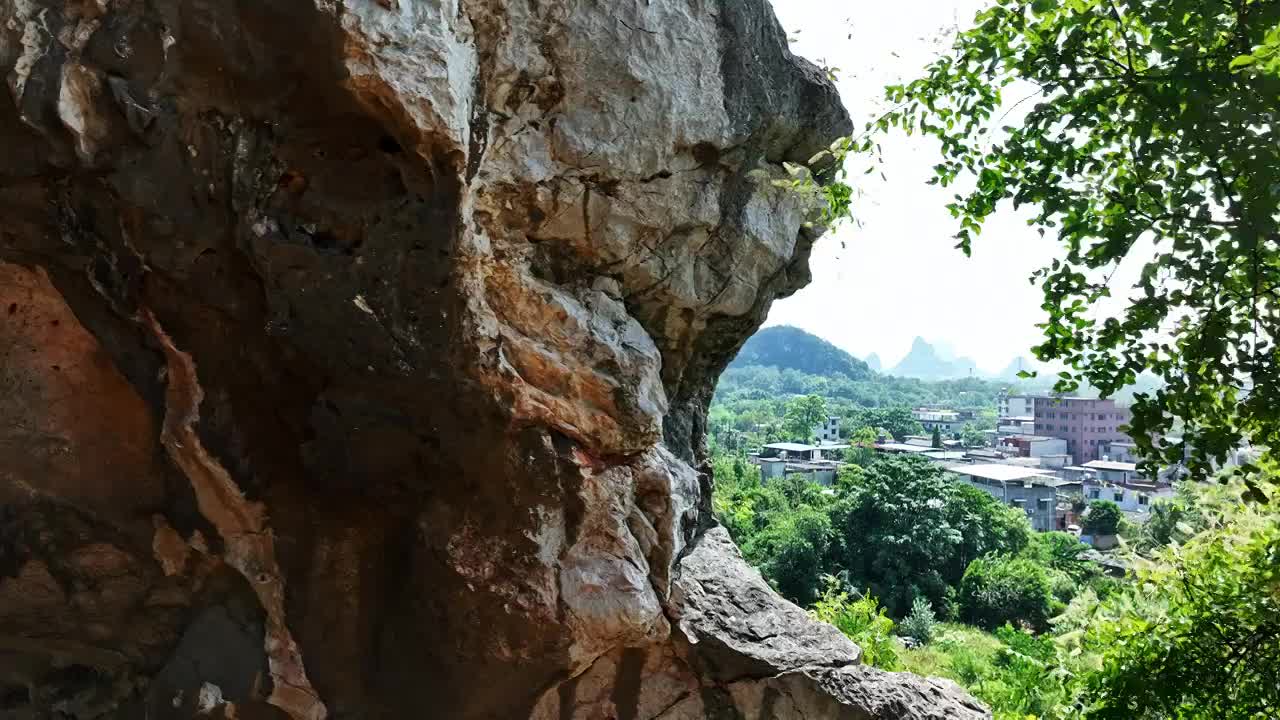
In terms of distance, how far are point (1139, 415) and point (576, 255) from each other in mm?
2845

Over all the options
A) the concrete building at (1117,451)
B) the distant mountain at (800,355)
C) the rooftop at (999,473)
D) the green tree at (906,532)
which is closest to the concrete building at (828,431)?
the concrete building at (1117,451)

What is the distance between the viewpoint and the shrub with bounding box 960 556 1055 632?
2939 cm

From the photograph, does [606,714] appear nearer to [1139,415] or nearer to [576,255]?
[576,255]

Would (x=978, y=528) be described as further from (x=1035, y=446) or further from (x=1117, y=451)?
(x=1035, y=446)

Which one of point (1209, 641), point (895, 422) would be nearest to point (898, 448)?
point (895, 422)

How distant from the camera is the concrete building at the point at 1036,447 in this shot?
73500mm

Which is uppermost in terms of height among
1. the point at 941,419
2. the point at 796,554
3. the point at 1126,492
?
the point at 941,419

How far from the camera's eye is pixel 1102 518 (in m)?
41.3

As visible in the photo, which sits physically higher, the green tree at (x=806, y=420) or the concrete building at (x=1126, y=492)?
the green tree at (x=806, y=420)

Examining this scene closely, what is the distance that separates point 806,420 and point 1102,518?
40.6 m

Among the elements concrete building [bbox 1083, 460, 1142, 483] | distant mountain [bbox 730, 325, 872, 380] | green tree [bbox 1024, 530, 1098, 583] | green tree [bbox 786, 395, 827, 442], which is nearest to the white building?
concrete building [bbox 1083, 460, 1142, 483]

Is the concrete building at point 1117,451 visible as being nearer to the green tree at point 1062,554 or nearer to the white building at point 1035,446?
the white building at point 1035,446

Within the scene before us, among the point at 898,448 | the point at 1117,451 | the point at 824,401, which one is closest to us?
the point at 898,448

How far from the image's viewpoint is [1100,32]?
3.38 m
